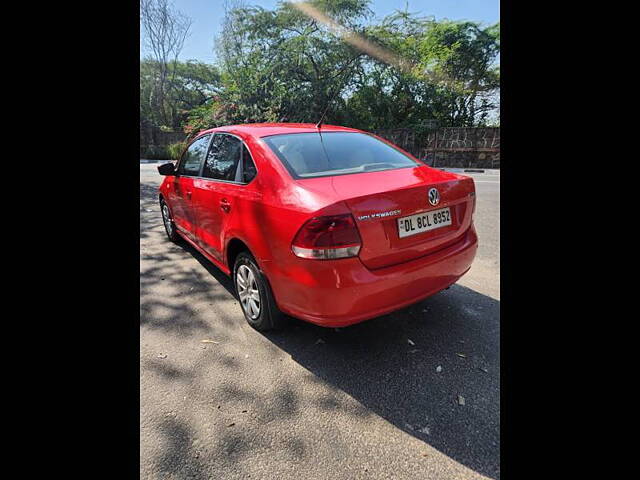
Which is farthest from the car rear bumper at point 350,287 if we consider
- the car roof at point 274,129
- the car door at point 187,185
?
the car door at point 187,185

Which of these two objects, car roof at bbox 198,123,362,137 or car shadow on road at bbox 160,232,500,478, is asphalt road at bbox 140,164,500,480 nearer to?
car shadow on road at bbox 160,232,500,478

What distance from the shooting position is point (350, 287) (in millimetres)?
2012

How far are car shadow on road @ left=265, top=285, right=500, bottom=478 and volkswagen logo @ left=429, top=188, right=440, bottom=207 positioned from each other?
1.03 metres

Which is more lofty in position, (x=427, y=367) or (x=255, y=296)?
(x=255, y=296)

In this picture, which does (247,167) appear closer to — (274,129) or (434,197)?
(274,129)

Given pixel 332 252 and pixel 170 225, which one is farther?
pixel 170 225

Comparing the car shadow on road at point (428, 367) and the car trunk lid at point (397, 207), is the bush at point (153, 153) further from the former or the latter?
the car trunk lid at point (397, 207)

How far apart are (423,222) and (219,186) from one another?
1750 mm

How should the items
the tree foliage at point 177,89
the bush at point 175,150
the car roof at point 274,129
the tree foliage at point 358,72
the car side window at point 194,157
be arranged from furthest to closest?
the tree foliage at point 177,89
the bush at point 175,150
the tree foliage at point 358,72
the car side window at point 194,157
the car roof at point 274,129

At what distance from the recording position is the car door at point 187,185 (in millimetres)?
3664

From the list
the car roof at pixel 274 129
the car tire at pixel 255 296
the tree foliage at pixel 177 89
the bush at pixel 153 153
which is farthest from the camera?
the tree foliage at pixel 177 89

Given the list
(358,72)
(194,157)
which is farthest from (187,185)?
(358,72)

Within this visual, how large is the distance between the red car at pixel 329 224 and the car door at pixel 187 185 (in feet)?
1.60
